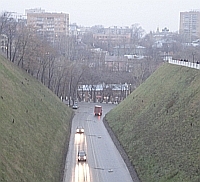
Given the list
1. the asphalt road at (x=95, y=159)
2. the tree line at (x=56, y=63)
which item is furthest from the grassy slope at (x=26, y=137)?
the tree line at (x=56, y=63)

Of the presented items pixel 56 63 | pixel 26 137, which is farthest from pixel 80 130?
pixel 56 63

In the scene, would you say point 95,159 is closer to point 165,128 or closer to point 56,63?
point 165,128

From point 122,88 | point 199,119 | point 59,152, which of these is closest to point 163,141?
point 199,119

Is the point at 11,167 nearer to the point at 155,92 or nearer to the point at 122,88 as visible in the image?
the point at 155,92

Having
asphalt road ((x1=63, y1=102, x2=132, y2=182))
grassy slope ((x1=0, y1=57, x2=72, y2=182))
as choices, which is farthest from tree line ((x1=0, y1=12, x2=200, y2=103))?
grassy slope ((x1=0, y1=57, x2=72, y2=182))

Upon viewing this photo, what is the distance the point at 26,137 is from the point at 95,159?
24.9ft

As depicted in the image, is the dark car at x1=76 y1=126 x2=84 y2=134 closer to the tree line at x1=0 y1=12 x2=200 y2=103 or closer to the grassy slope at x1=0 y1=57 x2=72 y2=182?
the grassy slope at x1=0 y1=57 x2=72 y2=182

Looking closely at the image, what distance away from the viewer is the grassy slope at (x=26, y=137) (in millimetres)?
24141

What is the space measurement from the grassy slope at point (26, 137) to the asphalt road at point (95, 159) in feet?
3.50

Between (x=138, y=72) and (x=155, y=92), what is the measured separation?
45.4m

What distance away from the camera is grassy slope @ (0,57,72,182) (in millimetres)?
24141

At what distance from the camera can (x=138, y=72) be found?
91.3 meters

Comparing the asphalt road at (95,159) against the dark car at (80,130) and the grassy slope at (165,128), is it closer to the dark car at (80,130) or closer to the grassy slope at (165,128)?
the dark car at (80,130)

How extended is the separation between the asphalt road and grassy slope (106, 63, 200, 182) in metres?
1.34
